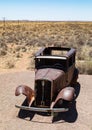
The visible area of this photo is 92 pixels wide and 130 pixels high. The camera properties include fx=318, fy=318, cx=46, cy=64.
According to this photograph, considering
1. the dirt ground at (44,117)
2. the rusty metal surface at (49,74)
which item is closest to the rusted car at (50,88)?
the rusty metal surface at (49,74)

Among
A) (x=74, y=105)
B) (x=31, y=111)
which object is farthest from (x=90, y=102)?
(x=31, y=111)

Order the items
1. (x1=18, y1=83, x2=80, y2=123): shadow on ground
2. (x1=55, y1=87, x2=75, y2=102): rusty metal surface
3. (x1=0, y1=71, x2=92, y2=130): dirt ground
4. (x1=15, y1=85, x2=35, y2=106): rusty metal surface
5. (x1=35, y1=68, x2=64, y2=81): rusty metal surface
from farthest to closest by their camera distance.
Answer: (x1=15, y1=85, x2=35, y2=106): rusty metal surface → (x1=35, y1=68, x2=64, y2=81): rusty metal surface → (x1=55, y1=87, x2=75, y2=102): rusty metal surface → (x1=18, y1=83, x2=80, y2=123): shadow on ground → (x1=0, y1=71, x2=92, y2=130): dirt ground

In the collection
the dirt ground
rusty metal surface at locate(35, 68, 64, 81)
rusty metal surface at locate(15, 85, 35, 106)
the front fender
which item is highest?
rusty metal surface at locate(35, 68, 64, 81)

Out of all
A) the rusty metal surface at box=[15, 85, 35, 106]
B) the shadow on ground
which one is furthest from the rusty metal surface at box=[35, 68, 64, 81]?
the shadow on ground

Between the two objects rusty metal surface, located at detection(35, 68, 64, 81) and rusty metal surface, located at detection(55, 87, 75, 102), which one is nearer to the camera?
rusty metal surface, located at detection(55, 87, 75, 102)

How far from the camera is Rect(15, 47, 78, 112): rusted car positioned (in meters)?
12.3

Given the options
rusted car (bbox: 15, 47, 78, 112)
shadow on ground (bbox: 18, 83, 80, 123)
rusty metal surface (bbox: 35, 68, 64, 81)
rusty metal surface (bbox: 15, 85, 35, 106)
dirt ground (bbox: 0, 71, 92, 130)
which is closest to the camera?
dirt ground (bbox: 0, 71, 92, 130)

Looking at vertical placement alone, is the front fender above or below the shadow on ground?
above

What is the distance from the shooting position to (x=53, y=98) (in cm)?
1277

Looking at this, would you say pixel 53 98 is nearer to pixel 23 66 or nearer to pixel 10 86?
pixel 10 86

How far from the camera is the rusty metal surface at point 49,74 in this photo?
12.6 m

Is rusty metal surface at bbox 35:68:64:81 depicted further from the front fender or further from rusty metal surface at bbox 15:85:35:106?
rusty metal surface at bbox 15:85:35:106

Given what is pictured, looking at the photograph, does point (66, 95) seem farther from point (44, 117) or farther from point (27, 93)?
point (27, 93)

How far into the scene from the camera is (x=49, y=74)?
1290 centimetres
